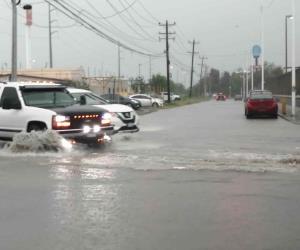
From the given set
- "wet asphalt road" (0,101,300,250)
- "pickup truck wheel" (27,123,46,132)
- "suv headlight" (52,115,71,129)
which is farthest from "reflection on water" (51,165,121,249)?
"pickup truck wheel" (27,123,46,132)

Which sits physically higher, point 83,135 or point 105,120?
point 105,120

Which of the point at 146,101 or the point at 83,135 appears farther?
the point at 146,101

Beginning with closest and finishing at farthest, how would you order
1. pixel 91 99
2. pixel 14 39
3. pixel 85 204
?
pixel 85 204, pixel 91 99, pixel 14 39

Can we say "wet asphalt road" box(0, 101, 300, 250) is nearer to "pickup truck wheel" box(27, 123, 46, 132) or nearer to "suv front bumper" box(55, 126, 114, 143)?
"suv front bumper" box(55, 126, 114, 143)

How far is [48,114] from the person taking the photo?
15422 millimetres

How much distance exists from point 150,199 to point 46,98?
8027 millimetres

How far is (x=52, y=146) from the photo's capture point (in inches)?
591

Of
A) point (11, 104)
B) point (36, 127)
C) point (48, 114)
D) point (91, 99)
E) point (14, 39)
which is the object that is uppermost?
point (14, 39)

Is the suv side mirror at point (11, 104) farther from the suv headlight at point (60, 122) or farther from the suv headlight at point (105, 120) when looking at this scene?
the suv headlight at point (105, 120)

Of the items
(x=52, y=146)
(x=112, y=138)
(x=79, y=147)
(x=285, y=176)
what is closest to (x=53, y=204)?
(x=285, y=176)

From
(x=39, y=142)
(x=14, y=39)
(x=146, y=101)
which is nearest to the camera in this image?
(x=39, y=142)

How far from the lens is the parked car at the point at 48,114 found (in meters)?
15.5

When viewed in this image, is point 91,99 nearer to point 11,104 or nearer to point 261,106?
point 11,104

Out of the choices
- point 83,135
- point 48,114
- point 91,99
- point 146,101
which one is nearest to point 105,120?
point 83,135
